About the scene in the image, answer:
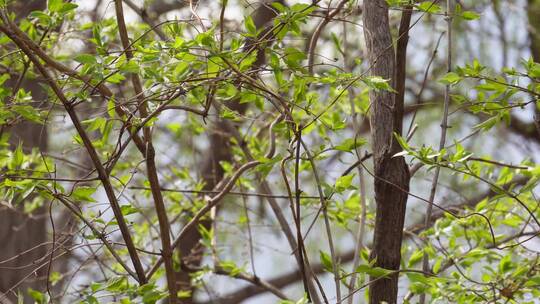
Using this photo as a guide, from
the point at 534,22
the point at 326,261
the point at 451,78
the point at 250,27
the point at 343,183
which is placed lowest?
the point at 326,261

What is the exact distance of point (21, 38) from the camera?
136cm

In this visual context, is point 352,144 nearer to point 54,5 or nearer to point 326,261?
point 326,261

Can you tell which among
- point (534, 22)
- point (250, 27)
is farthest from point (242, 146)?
point (534, 22)

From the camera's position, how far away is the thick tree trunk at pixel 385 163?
5.52 feet

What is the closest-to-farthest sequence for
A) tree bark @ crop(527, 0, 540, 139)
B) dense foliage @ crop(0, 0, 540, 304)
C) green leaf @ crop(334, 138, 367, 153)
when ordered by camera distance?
1. dense foliage @ crop(0, 0, 540, 304)
2. green leaf @ crop(334, 138, 367, 153)
3. tree bark @ crop(527, 0, 540, 139)

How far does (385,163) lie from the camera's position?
5.52 feet

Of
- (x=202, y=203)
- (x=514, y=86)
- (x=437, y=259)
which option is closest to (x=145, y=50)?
→ (x=514, y=86)

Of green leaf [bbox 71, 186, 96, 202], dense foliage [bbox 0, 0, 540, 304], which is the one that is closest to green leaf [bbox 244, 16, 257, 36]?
dense foliage [bbox 0, 0, 540, 304]

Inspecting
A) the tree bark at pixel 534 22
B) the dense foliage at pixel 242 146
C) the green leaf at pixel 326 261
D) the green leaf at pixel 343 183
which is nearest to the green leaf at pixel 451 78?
the dense foliage at pixel 242 146

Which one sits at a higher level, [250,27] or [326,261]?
[250,27]

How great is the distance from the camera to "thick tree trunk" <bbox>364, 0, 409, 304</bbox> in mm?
1683

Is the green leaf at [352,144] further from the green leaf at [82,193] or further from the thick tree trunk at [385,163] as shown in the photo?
the green leaf at [82,193]

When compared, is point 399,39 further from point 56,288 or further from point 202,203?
point 56,288

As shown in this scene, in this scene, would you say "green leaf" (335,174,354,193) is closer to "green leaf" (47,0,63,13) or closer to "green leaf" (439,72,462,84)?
"green leaf" (439,72,462,84)
